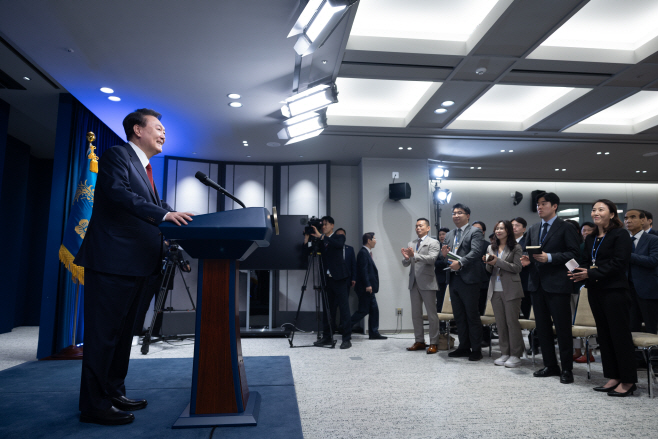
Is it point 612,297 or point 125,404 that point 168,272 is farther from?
point 612,297

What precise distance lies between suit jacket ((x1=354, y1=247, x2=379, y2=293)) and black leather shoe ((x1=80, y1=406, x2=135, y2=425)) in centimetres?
443

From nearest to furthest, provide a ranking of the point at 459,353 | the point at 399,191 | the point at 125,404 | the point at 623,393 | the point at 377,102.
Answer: the point at 125,404, the point at 623,393, the point at 459,353, the point at 377,102, the point at 399,191

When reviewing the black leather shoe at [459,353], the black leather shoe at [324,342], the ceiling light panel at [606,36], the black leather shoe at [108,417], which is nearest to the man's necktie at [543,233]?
the black leather shoe at [459,353]

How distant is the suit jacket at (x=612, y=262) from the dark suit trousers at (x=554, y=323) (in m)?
0.30

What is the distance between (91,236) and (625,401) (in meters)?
3.63

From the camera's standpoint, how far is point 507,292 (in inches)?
158

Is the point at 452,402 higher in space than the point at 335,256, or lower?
lower

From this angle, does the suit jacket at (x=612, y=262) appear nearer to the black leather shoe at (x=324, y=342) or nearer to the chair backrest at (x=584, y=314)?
the chair backrest at (x=584, y=314)

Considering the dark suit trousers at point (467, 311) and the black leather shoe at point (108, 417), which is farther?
the dark suit trousers at point (467, 311)

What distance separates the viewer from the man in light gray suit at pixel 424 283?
15.6 feet

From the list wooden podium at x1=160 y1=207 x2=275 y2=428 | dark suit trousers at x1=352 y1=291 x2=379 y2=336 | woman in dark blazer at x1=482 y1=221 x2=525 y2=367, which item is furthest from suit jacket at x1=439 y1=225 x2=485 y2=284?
wooden podium at x1=160 y1=207 x2=275 y2=428

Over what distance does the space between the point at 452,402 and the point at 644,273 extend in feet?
8.87

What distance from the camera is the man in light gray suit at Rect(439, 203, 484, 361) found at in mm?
4348

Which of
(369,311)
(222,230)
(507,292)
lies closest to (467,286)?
(507,292)
